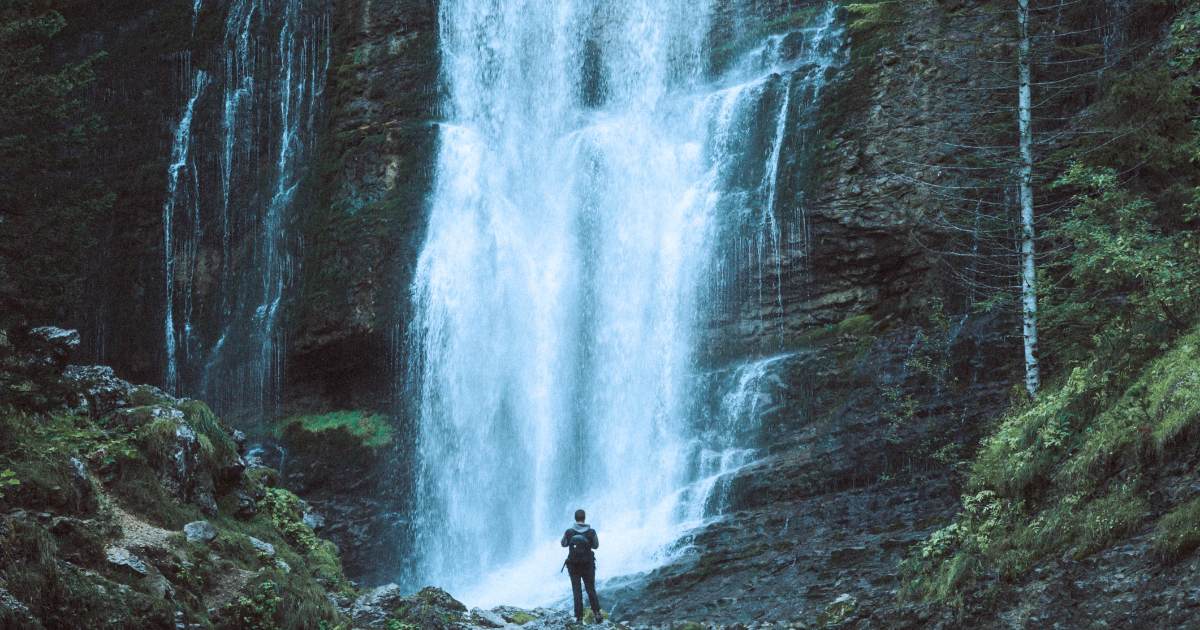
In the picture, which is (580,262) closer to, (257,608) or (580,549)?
(580,549)

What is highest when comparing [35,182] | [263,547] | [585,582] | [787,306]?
[35,182]

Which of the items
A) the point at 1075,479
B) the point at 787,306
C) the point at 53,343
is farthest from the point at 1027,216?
the point at 53,343

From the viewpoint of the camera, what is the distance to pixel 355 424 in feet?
84.9

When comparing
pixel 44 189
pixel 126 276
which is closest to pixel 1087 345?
pixel 44 189

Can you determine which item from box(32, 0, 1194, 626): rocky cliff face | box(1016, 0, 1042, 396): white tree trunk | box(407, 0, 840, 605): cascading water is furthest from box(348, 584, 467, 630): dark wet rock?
box(1016, 0, 1042, 396): white tree trunk

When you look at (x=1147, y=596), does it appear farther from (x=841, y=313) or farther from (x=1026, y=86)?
(x=841, y=313)

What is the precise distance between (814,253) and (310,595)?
14482mm

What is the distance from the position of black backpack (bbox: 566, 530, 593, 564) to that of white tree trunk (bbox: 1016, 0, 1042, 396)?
6366 mm

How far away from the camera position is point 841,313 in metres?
21.8

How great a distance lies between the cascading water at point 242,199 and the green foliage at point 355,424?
1.57m

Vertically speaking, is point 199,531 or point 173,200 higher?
point 173,200

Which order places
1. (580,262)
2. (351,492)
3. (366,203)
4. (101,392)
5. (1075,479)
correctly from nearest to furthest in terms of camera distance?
(1075,479)
(101,392)
(351,492)
(580,262)
(366,203)

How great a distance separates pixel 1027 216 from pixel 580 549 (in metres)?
8.02

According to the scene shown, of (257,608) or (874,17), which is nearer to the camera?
(257,608)
